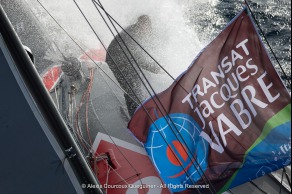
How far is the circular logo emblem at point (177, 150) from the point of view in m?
4.81

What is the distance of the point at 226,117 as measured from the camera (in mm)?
4496

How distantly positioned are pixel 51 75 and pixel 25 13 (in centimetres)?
243

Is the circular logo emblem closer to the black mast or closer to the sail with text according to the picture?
the sail with text

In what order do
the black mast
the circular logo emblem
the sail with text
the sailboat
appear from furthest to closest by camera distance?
the sailboat < the circular logo emblem < the sail with text < the black mast

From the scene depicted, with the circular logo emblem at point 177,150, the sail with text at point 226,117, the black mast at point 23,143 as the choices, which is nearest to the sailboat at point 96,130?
the black mast at point 23,143

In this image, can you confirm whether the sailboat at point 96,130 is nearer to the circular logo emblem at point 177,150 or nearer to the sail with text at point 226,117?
the circular logo emblem at point 177,150

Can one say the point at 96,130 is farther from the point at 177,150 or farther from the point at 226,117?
the point at 226,117

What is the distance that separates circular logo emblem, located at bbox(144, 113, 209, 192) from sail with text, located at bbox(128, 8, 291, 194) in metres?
0.01

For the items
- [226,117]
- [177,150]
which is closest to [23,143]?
[177,150]

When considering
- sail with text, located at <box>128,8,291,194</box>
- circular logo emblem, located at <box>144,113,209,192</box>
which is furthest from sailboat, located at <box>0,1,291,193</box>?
sail with text, located at <box>128,8,291,194</box>

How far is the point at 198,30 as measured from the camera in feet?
40.6

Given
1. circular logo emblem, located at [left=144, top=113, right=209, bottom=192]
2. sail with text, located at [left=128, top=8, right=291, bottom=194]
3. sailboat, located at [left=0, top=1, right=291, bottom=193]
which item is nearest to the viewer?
sail with text, located at [left=128, top=8, right=291, bottom=194]

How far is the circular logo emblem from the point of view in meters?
4.81

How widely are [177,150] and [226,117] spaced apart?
93 cm
